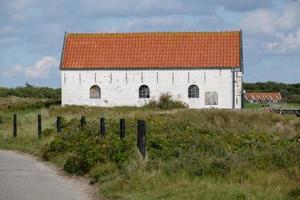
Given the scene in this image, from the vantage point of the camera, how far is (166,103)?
171 ft

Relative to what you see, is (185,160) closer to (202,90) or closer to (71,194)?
(71,194)

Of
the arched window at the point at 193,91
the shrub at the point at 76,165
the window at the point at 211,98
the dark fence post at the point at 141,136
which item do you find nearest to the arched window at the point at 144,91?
the arched window at the point at 193,91

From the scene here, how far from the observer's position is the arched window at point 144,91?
5431 cm

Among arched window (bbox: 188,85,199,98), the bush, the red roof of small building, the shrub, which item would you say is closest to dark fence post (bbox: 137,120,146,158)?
the shrub

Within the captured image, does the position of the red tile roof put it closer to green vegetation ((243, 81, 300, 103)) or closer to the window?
the window

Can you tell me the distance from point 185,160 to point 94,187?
199 cm

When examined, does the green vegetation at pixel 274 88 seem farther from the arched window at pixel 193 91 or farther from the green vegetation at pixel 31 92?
the arched window at pixel 193 91

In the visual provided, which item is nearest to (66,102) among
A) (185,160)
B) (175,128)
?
(175,128)

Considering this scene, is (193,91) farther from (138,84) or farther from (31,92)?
(31,92)

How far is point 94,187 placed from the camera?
13.7 metres

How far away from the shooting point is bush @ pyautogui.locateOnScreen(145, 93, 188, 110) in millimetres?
52034

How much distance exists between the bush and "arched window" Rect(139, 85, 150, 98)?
1286 millimetres

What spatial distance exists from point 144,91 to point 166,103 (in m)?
3.01

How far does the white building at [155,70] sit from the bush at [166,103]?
704 mm
